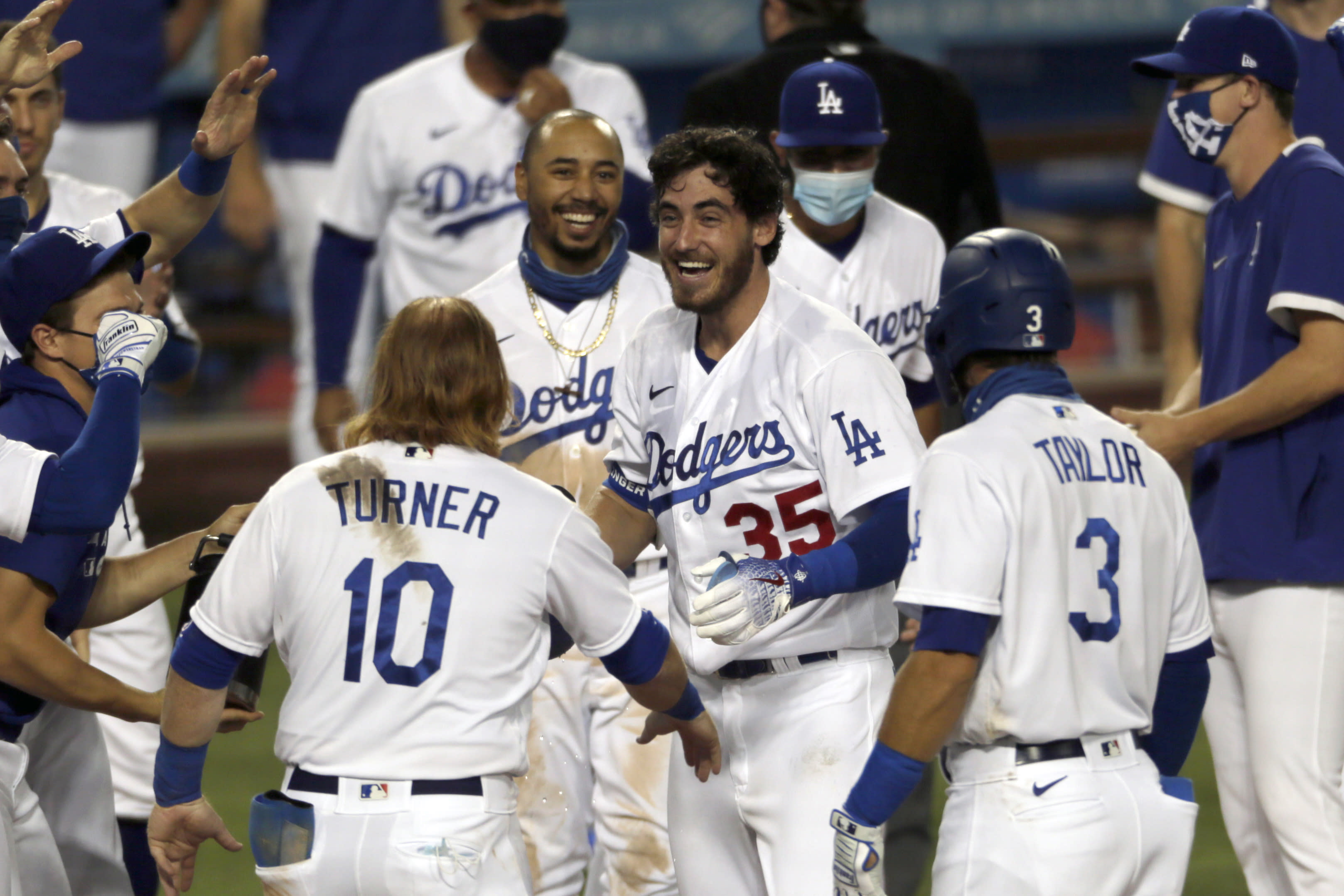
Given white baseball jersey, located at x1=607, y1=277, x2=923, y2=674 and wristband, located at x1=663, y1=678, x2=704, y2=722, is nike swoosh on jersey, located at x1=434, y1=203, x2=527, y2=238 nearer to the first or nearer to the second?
white baseball jersey, located at x1=607, y1=277, x2=923, y2=674

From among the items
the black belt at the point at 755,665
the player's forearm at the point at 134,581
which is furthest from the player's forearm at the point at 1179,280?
the player's forearm at the point at 134,581

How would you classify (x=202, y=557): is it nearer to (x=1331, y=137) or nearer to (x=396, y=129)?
(x=396, y=129)

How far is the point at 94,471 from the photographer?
319 centimetres

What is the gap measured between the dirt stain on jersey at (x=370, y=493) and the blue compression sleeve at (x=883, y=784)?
34.4 inches

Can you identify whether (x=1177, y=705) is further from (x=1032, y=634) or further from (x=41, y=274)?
(x=41, y=274)

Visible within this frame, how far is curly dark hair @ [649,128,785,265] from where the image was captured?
355 cm

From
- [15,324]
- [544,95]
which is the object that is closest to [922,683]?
[15,324]

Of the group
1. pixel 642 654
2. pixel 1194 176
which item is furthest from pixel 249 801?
pixel 1194 176

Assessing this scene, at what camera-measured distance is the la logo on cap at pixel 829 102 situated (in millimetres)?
4500

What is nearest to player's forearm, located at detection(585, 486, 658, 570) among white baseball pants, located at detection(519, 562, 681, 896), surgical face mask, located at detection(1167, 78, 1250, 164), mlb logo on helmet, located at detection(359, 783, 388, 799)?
white baseball pants, located at detection(519, 562, 681, 896)

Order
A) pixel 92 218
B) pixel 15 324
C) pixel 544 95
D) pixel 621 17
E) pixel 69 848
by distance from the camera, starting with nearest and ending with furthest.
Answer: pixel 15 324 < pixel 69 848 < pixel 92 218 < pixel 544 95 < pixel 621 17

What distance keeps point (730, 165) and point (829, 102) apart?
1.05 metres

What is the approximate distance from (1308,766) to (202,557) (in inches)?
95.4

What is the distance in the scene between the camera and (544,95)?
231 inches
